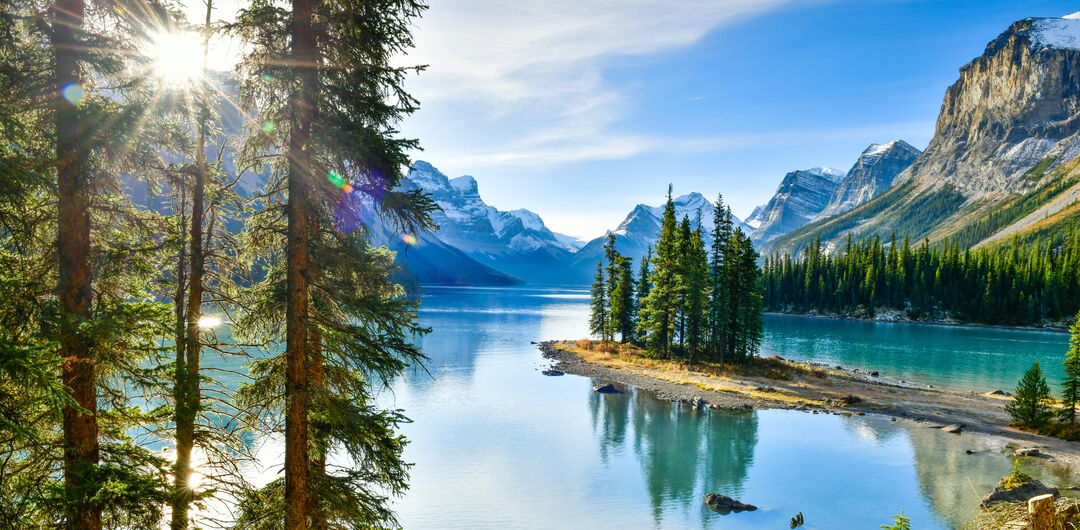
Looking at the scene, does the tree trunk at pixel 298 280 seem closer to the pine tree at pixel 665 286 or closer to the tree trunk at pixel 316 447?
the tree trunk at pixel 316 447

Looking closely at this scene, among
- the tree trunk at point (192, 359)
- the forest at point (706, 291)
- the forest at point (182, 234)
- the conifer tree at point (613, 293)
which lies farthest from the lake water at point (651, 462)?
the conifer tree at point (613, 293)

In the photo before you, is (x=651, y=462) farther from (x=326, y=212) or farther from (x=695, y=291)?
(x=326, y=212)

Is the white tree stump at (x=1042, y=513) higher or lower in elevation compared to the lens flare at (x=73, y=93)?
lower

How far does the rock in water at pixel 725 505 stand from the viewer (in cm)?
2545

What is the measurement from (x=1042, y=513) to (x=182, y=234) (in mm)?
14669

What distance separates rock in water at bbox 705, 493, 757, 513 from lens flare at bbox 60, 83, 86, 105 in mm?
27496

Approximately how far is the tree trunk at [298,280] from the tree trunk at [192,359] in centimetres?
192

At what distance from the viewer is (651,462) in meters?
32.4

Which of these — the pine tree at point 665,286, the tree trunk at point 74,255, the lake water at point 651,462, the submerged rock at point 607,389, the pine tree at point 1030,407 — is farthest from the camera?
the pine tree at point 665,286

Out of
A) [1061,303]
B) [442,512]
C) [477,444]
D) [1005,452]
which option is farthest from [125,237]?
[1061,303]

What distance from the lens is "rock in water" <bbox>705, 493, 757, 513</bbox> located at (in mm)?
25453

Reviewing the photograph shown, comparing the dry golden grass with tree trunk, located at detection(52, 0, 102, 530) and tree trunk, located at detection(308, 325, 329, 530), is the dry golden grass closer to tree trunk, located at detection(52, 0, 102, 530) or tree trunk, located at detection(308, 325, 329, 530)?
tree trunk, located at detection(308, 325, 329, 530)

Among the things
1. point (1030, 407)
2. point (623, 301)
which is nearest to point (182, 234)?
point (1030, 407)

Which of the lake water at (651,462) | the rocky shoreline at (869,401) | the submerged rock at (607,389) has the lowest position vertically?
the lake water at (651,462)
